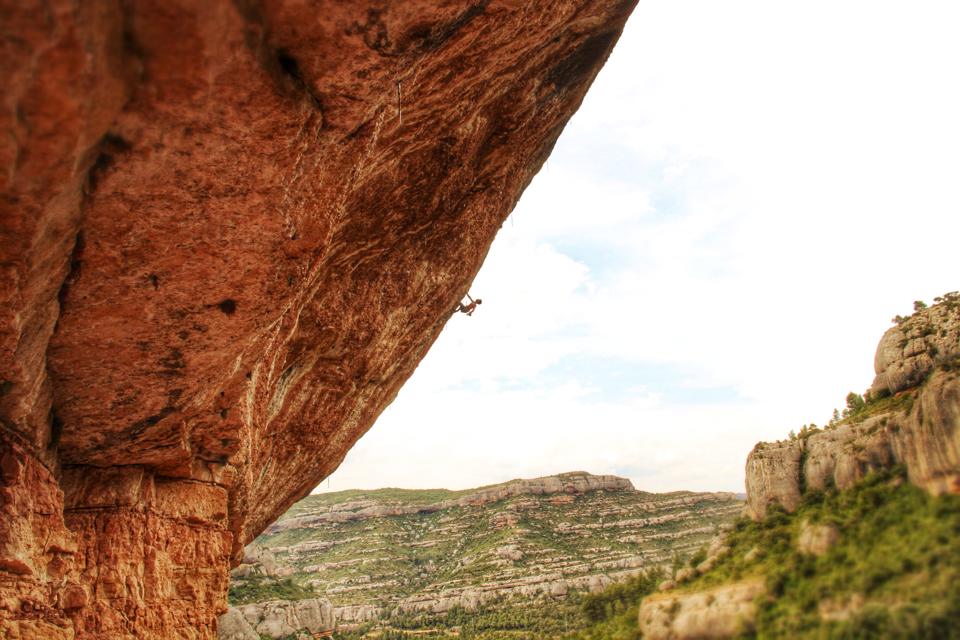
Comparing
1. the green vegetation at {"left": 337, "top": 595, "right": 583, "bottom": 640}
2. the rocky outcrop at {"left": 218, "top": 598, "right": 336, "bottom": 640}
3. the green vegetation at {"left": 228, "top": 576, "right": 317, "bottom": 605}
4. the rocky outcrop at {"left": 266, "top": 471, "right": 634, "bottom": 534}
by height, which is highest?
the rocky outcrop at {"left": 266, "top": 471, "right": 634, "bottom": 534}

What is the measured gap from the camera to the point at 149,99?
5.93 metres

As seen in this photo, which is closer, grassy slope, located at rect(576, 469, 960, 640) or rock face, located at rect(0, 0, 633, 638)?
grassy slope, located at rect(576, 469, 960, 640)

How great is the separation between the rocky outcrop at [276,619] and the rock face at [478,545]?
142 inches

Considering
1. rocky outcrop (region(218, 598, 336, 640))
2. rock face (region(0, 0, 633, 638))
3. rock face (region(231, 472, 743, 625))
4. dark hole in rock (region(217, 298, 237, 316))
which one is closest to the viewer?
rock face (region(0, 0, 633, 638))

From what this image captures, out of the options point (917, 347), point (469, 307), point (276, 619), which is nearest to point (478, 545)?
point (276, 619)

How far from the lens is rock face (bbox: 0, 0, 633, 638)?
18.7 feet

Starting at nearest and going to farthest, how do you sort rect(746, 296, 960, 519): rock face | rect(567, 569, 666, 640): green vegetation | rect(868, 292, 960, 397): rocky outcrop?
rect(746, 296, 960, 519): rock face, rect(868, 292, 960, 397): rocky outcrop, rect(567, 569, 666, 640): green vegetation

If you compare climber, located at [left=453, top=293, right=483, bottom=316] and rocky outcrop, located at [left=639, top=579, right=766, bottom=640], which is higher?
climber, located at [left=453, top=293, right=483, bottom=316]

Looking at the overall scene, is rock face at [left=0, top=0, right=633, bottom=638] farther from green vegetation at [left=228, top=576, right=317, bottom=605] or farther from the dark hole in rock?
green vegetation at [left=228, top=576, right=317, bottom=605]

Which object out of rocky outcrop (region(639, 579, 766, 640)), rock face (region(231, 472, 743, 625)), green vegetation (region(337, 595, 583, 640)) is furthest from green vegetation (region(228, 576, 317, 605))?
rocky outcrop (region(639, 579, 766, 640))

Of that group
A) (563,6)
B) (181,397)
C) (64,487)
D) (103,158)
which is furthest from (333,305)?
(563,6)

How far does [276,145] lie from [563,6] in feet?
18.6

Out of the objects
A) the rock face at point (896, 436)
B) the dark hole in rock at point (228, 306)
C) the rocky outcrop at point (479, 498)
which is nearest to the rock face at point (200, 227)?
the dark hole in rock at point (228, 306)

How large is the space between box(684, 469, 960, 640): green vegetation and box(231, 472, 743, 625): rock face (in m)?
37.2
